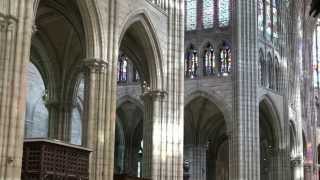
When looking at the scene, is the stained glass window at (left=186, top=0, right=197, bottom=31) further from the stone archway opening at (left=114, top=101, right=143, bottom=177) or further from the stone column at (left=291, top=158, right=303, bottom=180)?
the stone column at (left=291, top=158, right=303, bottom=180)

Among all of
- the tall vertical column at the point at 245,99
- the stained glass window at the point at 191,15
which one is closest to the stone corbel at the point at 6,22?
the tall vertical column at the point at 245,99

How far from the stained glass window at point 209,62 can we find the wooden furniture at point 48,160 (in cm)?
2076

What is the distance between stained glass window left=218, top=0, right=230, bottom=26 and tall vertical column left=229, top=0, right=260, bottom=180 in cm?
95

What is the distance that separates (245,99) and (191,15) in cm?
761

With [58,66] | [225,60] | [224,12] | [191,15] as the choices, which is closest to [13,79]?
[58,66]

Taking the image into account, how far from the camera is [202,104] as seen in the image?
133 ft

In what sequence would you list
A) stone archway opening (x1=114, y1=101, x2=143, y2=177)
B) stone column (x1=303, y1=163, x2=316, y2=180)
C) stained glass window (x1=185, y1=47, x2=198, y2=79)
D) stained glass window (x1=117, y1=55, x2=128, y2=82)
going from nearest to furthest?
stained glass window (x1=185, y1=47, x2=198, y2=79), stained glass window (x1=117, y1=55, x2=128, y2=82), stone archway opening (x1=114, y1=101, x2=143, y2=177), stone column (x1=303, y1=163, x2=316, y2=180)

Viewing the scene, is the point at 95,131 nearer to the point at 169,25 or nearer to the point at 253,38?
the point at 169,25

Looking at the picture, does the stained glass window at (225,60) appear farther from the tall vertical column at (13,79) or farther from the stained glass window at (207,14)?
the tall vertical column at (13,79)

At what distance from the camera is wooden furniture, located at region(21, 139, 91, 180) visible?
16156mm

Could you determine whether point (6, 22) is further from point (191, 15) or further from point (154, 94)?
point (191, 15)

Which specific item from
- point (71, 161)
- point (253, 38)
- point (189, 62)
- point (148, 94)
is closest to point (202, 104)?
point (189, 62)

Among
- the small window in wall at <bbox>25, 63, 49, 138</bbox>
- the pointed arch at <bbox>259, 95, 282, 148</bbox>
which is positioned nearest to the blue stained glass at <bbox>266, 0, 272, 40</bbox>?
the pointed arch at <bbox>259, 95, 282, 148</bbox>

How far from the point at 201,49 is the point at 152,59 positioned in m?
14.3
